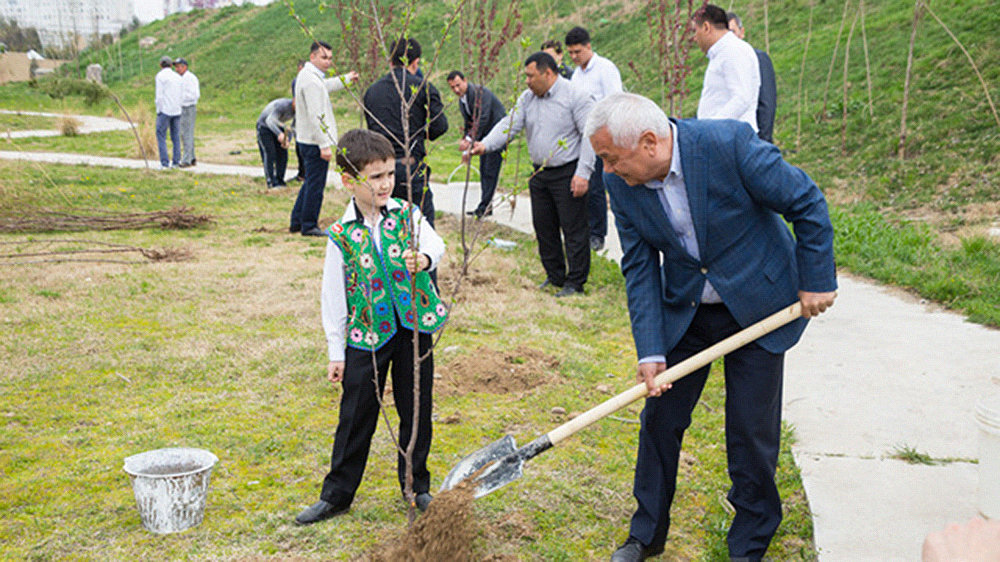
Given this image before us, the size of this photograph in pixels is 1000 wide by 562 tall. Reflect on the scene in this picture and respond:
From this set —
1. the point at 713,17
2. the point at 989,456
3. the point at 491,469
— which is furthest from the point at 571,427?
the point at 713,17

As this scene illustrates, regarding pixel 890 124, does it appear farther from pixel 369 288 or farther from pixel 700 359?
pixel 369 288

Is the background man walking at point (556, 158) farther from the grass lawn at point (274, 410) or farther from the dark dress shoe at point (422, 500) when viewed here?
the dark dress shoe at point (422, 500)

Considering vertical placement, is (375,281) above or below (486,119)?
below

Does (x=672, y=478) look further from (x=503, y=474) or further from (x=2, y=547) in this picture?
(x=2, y=547)

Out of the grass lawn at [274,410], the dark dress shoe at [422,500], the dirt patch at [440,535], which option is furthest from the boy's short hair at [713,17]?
the dirt patch at [440,535]

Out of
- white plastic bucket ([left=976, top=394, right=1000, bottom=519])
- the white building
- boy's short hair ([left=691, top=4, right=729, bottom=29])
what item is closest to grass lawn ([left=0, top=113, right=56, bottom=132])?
the white building

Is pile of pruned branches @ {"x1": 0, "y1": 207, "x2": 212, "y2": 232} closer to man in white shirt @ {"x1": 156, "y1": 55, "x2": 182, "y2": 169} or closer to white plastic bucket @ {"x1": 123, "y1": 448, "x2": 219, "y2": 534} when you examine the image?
man in white shirt @ {"x1": 156, "y1": 55, "x2": 182, "y2": 169}

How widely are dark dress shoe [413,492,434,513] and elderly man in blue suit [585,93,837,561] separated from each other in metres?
0.84

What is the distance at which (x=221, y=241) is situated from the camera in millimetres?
9570

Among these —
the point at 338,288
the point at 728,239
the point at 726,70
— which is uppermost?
the point at 726,70

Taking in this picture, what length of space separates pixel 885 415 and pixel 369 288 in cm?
281

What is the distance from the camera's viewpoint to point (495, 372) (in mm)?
5281

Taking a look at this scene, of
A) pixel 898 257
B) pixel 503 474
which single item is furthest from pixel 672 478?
pixel 898 257

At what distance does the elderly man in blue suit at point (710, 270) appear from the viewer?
2.79 m
